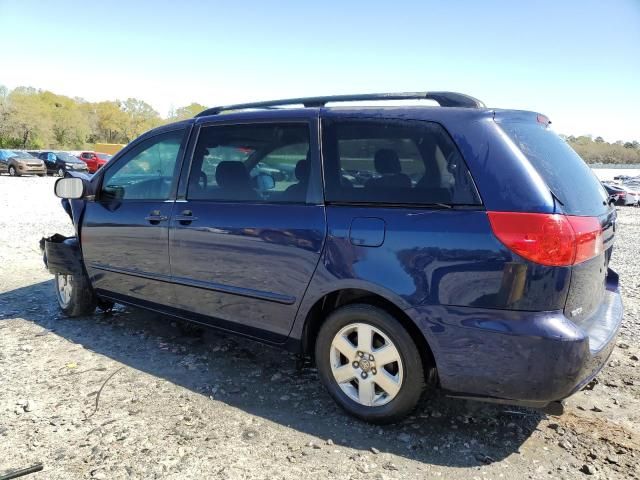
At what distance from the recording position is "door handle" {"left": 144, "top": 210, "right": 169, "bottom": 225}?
3.69 metres

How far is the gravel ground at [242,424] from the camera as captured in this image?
2512 millimetres

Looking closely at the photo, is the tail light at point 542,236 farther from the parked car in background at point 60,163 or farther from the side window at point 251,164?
the parked car in background at point 60,163

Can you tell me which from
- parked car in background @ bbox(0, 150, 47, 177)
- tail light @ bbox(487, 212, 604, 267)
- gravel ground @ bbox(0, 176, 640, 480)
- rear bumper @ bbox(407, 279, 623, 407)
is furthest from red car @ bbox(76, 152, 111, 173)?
tail light @ bbox(487, 212, 604, 267)

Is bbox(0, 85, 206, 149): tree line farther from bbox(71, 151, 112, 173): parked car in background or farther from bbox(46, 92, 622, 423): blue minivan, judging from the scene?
bbox(46, 92, 622, 423): blue minivan

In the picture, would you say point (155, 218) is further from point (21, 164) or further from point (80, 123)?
point (80, 123)

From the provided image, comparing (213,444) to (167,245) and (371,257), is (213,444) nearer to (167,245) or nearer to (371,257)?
(371,257)

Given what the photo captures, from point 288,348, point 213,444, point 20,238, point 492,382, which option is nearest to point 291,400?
point 288,348

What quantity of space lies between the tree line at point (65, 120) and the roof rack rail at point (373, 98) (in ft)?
152

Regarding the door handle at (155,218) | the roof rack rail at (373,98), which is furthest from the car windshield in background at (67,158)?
the roof rack rail at (373,98)

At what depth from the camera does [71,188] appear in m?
4.27

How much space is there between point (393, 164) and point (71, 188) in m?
2.98

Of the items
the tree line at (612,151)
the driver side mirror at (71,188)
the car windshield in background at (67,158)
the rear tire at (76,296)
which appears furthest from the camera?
the tree line at (612,151)

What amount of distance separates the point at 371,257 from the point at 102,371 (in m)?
2.22

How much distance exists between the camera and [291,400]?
126 inches
